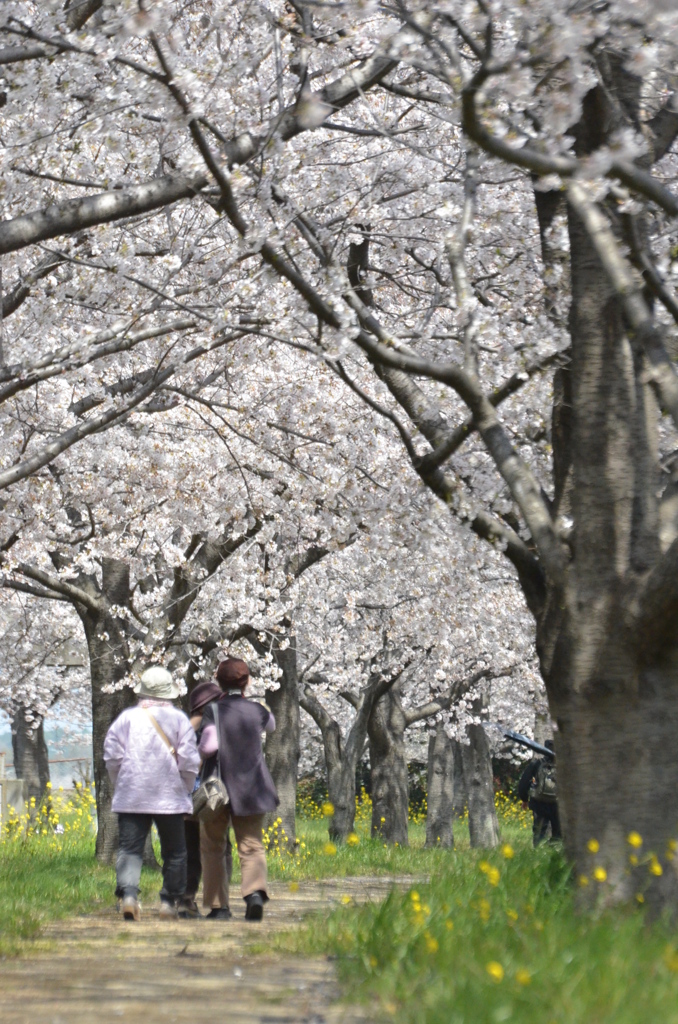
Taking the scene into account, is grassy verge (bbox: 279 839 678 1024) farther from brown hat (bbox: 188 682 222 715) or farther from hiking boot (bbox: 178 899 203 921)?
brown hat (bbox: 188 682 222 715)

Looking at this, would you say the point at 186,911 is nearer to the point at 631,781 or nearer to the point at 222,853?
the point at 222,853

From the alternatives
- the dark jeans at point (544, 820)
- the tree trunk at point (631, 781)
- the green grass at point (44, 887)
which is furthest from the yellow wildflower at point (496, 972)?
the dark jeans at point (544, 820)

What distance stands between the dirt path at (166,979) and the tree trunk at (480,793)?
50.9 feet

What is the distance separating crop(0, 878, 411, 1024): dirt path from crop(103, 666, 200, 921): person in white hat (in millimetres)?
433

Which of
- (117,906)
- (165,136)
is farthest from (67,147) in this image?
(117,906)

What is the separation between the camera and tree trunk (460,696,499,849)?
22.1 metres

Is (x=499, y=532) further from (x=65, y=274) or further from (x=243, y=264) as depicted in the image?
(x=65, y=274)

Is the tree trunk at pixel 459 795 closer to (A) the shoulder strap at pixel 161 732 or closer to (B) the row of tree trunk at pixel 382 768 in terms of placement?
(B) the row of tree trunk at pixel 382 768

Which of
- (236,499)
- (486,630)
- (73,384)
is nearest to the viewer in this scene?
(73,384)

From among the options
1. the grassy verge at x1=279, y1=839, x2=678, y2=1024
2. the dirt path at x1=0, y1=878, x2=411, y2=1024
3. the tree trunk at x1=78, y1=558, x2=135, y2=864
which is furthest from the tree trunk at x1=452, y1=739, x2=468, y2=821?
the grassy verge at x1=279, y1=839, x2=678, y2=1024

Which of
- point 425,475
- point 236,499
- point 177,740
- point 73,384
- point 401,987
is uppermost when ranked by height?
point 73,384

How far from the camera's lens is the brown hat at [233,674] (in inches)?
302

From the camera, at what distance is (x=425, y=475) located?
6.82 metres

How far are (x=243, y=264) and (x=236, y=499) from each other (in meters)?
3.39
